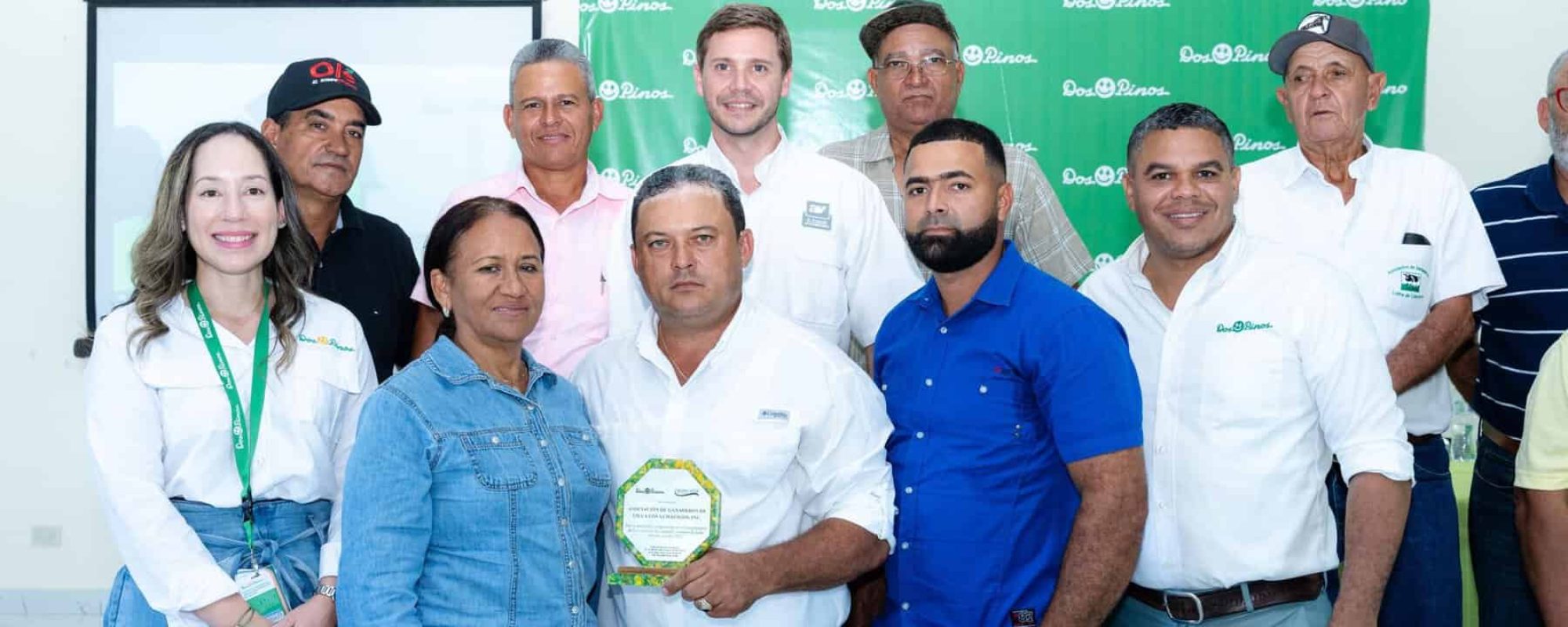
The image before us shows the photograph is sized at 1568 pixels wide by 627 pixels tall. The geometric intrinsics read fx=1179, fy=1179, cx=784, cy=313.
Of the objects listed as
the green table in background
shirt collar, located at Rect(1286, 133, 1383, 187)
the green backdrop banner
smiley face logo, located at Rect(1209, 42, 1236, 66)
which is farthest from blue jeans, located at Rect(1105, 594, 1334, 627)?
smiley face logo, located at Rect(1209, 42, 1236, 66)

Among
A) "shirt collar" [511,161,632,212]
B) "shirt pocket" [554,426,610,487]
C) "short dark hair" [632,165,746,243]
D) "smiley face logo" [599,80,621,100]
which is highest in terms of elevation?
"smiley face logo" [599,80,621,100]

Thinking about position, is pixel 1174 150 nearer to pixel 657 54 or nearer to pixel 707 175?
pixel 707 175

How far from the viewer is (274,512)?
8.30 ft

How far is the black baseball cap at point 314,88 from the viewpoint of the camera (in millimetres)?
3502

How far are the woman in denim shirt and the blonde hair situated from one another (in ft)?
1.31

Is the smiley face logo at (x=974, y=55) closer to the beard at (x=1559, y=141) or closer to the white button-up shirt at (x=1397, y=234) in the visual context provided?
the white button-up shirt at (x=1397, y=234)

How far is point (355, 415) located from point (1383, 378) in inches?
91.5

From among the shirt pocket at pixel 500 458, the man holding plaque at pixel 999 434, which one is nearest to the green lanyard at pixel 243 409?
the shirt pocket at pixel 500 458

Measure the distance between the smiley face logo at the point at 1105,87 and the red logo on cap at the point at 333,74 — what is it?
3.04 meters

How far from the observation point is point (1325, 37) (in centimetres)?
351

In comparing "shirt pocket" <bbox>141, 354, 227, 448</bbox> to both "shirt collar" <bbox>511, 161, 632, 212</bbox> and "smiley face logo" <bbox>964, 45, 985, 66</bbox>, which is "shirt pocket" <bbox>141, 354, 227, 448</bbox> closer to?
"shirt collar" <bbox>511, 161, 632, 212</bbox>

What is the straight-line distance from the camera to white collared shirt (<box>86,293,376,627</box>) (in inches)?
93.0

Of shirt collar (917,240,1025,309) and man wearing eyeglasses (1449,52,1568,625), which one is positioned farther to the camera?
man wearing eyeglasses (1449,52,1568,625)

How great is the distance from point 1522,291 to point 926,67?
192 cm
